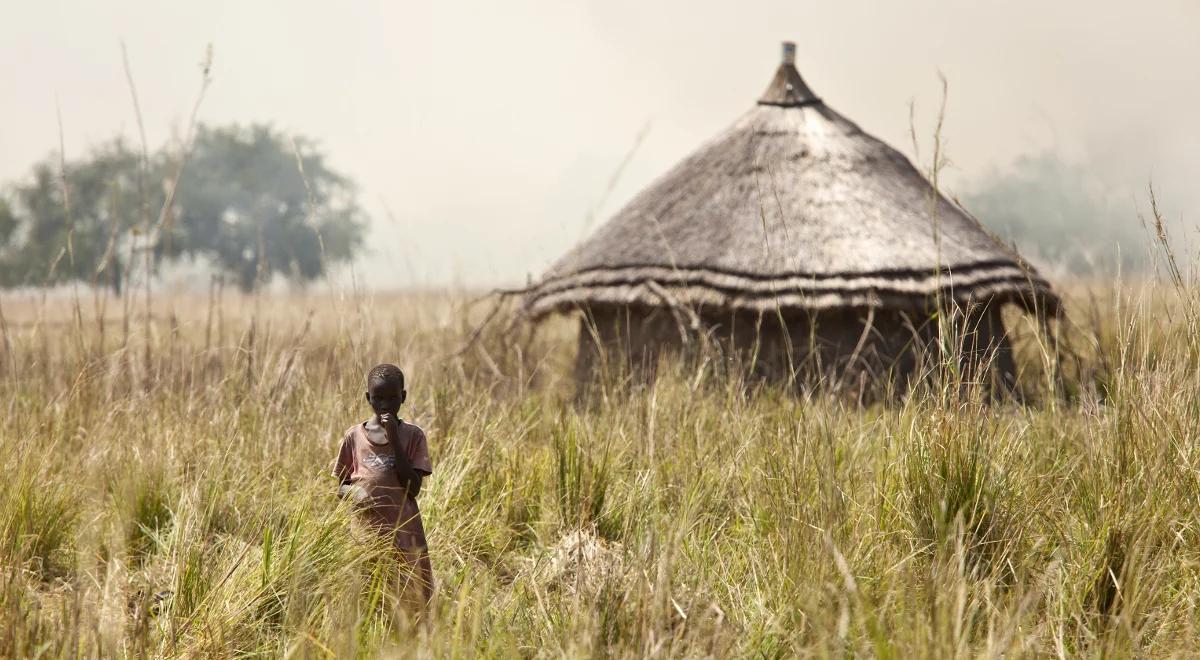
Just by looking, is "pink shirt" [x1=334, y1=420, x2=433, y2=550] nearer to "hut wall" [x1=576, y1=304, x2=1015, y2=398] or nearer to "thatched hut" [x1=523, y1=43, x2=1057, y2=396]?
"thatched hut" [x1=523, y1=43, x2=1057, y2=396]

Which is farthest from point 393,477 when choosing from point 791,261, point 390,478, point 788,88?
point 788,88

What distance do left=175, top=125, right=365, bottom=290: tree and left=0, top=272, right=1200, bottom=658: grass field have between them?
A: 3421cm

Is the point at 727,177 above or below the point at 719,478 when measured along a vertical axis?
above

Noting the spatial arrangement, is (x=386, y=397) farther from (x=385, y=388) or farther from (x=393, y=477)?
(x=393, y=477)

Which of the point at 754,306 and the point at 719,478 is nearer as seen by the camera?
the point at 719,478

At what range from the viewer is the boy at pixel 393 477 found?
229cm

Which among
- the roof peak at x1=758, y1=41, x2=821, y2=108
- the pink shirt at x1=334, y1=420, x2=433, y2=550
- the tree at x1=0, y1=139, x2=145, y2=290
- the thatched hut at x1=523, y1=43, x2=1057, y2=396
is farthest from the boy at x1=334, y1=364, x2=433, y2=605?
the tree at x1=0, y1=139, x2=145, y2=290

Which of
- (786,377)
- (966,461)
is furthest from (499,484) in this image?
(786,377)

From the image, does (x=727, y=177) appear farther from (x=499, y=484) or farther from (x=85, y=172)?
(x=85, y=172)

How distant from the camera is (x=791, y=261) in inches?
213

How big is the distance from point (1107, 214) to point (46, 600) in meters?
4.10

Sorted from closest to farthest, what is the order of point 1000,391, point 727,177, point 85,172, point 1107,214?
point 1107,214, point 1000,391, point 727,177, point 85,172

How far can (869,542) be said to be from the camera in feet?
8.56

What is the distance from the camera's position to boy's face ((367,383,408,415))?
88.0 inches
